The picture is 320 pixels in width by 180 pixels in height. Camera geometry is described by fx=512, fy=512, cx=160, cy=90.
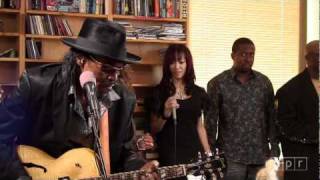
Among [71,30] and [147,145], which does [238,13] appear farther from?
[147,145]

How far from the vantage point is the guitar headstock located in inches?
91.7

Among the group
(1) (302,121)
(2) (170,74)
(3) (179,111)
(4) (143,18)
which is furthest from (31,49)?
(1) (302,121)

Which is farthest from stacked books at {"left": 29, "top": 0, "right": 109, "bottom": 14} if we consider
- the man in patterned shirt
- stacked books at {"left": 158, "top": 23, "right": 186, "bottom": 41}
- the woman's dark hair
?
the man in patterned shirt

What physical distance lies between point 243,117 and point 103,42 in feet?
5.96

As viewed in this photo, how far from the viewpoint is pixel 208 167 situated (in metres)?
2.33

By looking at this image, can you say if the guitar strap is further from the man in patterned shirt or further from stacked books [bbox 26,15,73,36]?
stacked books [bbox 26,15,73,36]

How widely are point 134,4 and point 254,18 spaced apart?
1322 millimetres

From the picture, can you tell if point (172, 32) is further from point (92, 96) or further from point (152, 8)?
point (92, 96)

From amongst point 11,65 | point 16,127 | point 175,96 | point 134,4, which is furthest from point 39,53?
point 16,127

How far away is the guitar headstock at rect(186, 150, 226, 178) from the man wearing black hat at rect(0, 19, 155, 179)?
0.25 meters

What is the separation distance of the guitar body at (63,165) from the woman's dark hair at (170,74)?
163cm

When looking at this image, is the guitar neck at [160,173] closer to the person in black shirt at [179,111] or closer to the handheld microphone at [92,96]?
the handheld microphone at [92,96]

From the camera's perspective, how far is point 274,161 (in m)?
3.70

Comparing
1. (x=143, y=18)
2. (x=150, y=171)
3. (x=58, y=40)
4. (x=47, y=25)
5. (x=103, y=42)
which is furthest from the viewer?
(x=143, y=18)
